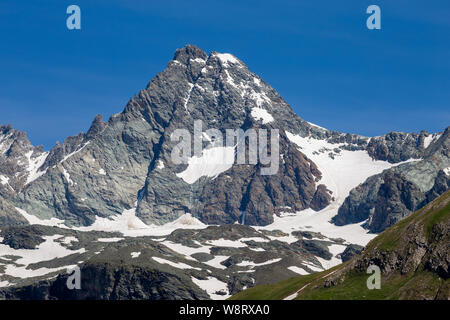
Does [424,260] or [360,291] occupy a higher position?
[424,260]

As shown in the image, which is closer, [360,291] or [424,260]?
[424,260]

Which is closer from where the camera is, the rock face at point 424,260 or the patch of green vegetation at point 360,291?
the rock face at point 424,260

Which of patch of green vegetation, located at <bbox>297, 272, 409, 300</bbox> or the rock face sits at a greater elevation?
the rock face

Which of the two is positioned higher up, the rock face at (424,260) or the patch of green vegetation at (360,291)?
the rock face at (424,260)

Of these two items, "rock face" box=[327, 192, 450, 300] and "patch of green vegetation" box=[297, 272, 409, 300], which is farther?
"patch of green vegetation" box=[297, 272, 409, 300]
